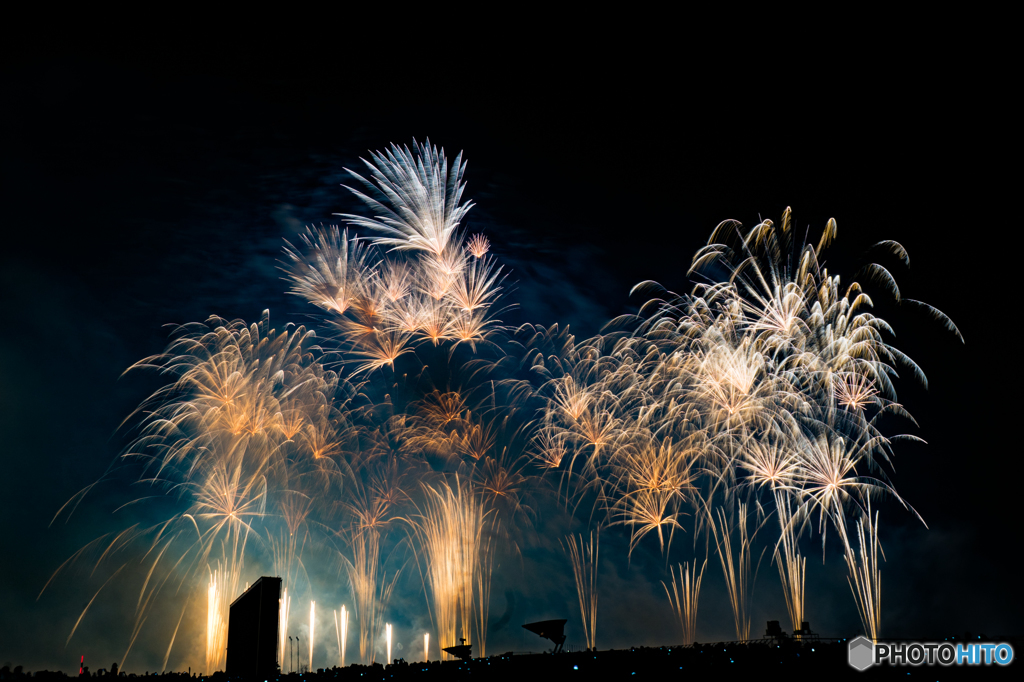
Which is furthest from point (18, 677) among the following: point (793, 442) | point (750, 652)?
point (793, 442)

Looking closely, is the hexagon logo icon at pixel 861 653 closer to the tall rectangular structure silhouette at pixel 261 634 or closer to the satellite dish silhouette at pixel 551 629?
the satellite dish silhouette at pixel 551 629

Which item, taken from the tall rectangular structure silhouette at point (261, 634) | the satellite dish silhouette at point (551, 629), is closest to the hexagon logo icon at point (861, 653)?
the satellite dish silhouette at point (551, 629)

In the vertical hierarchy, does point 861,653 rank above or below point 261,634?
below

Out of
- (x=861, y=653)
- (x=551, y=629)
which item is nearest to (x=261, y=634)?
(x=551, y=629)

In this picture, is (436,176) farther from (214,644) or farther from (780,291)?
(214,644)

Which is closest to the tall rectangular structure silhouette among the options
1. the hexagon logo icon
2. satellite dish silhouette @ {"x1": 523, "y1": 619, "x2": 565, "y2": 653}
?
satellite dish silhouette @ {"x1": 523, "y1": 619, "x2": 565, "y2": 653}

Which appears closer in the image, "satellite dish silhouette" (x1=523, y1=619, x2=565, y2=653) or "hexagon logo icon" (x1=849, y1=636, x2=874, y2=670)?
"hexagon logo icon" (x1=849, y1=636, x2=874, y2=670)

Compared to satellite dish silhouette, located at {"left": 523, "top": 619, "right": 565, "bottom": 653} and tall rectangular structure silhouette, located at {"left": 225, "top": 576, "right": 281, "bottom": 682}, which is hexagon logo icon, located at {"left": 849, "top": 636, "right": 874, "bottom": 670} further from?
tall rectangular structure silhouette, located at {"left": 225, "top": 576, "right": 281, "bottom": 682}

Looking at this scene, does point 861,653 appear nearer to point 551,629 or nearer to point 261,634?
point 551,629
